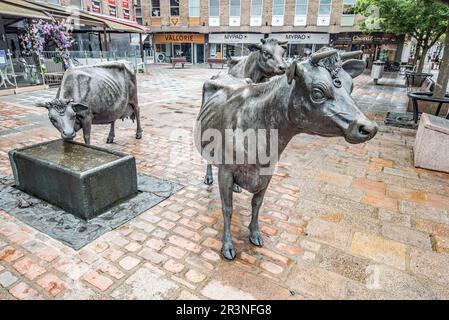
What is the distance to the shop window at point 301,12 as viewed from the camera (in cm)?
2877

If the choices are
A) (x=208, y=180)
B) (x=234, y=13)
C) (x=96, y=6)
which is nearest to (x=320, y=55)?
(x=208, y=180)

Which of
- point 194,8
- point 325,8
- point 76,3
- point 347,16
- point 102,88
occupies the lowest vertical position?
point 102,88

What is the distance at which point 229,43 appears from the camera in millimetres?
32656

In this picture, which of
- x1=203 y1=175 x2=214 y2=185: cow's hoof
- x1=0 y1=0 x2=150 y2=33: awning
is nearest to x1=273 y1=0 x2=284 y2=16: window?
x1=0 y1=0 x2=150 y2=33: awning

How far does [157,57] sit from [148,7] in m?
5.17

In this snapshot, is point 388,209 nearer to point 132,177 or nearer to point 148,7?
point 132,177

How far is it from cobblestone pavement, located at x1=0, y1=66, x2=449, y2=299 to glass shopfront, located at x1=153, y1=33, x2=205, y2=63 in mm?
31272

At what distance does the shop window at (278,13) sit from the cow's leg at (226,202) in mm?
30854

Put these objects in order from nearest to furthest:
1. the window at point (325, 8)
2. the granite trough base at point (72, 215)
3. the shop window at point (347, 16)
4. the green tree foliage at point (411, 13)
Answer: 1. the granite trough base at point (72, 215)
2. the green tree foliage at point (411, 13)
3. the shop window at point (347, 16)
4. the window at point (325, 8)

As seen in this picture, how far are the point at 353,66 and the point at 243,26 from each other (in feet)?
104

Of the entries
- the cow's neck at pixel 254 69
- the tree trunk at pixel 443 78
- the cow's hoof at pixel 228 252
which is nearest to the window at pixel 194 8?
the tree trunk at pixel 443 78

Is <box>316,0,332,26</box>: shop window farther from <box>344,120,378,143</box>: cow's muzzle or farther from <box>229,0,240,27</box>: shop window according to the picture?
<box>344,120,378,143</box>: cow's muzzle

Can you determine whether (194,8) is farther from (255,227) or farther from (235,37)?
(255,227)

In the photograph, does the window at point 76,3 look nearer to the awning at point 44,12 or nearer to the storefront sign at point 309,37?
the awning at point 44,12
